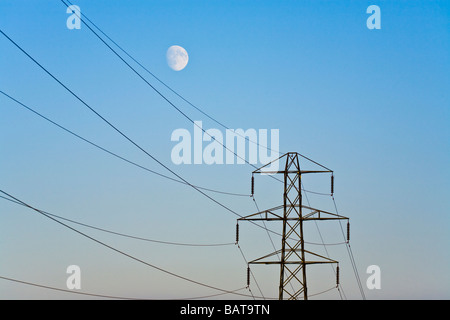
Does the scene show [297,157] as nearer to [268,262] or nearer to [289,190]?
[289,190]

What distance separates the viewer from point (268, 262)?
36.2m
